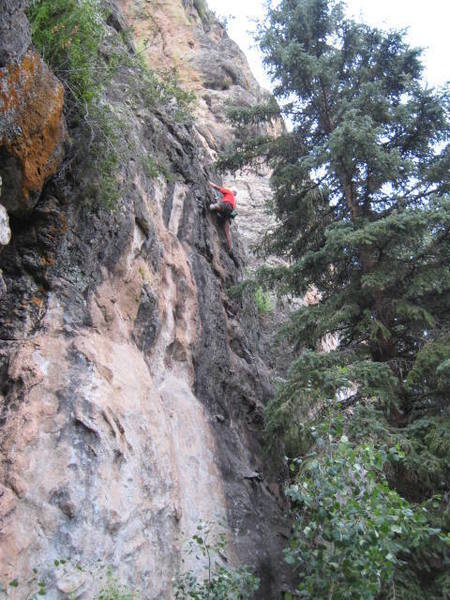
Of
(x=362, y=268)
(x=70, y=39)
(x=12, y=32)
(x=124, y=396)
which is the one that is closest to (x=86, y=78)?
(x=70, y=39)

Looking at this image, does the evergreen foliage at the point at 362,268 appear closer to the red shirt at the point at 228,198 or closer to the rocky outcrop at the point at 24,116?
the red shirt at the point at 228,198

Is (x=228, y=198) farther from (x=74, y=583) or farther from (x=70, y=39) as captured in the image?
(x=74, y=583)

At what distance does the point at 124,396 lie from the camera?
5980mm

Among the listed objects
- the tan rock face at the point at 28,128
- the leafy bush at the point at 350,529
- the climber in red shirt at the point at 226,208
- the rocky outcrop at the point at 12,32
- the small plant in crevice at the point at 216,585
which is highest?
the climber in red shirt at the point at 226,208

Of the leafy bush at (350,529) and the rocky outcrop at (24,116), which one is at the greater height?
the rocky outcrop at (24,116)

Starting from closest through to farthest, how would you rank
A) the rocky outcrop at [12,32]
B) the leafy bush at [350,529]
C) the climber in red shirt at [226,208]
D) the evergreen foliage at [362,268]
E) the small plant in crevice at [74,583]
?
the small plant in crevice at [74,583] → the leafy bush at [350,529] → the rocky outcrop at [12,32] → the evergreen foliage at [362,268] → the climber in red shirt at [226,208]

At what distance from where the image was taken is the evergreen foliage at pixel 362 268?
19.4 feet

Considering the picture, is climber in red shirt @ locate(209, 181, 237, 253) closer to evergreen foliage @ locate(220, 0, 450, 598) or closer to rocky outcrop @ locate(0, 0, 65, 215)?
evergreen foliage @ locate(220, 0, 450, 598)

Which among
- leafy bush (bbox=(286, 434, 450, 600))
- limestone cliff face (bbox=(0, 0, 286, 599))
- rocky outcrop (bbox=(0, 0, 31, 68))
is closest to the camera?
leafy bush (bbox=(286, 434, 450, 600))

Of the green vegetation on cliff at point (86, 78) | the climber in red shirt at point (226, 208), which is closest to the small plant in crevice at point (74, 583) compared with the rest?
the green vegetation on cliff at point (86, 78)

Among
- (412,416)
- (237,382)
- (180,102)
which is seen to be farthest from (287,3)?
(412,416)

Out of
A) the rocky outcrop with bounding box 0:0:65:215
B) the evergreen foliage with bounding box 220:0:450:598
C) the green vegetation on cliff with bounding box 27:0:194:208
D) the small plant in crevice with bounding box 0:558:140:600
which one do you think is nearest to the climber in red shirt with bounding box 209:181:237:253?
the evergreen foliage with bounding box 220:0:450:598

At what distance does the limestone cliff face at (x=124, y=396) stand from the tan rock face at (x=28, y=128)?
16.5 inches

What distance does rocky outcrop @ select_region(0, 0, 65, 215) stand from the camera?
5.01 metres
